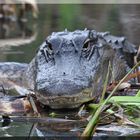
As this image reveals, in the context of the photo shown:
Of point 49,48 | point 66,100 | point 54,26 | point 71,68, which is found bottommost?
point 54,26

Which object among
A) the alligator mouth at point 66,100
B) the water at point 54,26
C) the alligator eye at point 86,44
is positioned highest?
the alligator eye at point 86,44

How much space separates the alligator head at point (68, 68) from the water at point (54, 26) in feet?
1.05

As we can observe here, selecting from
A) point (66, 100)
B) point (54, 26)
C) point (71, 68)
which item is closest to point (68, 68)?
point (71, 68)

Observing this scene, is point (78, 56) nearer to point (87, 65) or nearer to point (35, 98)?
point (87, 65)

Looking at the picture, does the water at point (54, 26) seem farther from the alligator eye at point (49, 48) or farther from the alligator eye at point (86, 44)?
the alligator eye at point (86, 44)

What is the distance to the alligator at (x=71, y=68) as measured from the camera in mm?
4180

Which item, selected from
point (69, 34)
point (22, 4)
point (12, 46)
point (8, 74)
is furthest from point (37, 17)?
point (69, 34)

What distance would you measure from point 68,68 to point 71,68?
20 millimetres

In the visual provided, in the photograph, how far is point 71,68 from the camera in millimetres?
4367

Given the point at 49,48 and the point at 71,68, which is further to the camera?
the point at 49,48

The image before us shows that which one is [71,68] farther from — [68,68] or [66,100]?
[66,100]

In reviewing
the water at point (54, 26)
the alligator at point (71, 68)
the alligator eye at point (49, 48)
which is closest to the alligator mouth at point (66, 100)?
the alligator at point (71, 68)

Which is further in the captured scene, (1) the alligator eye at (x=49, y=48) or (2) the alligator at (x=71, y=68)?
(1) the alligator eye at (x=49, y=48)

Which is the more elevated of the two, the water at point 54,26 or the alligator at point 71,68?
the alligator at point 71,68
